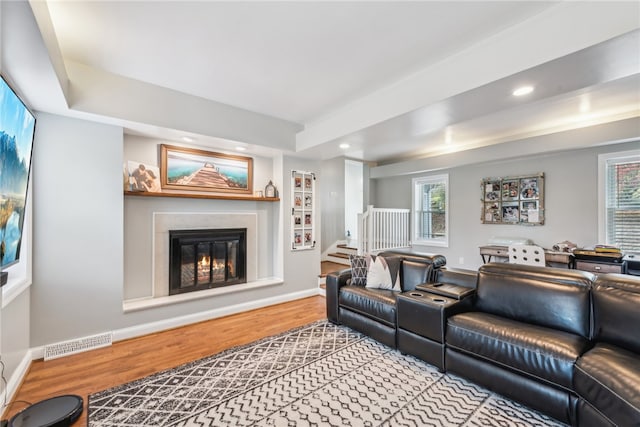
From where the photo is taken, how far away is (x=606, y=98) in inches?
134

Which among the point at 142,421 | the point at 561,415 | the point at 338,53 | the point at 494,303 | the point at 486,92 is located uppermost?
the point at 338,53

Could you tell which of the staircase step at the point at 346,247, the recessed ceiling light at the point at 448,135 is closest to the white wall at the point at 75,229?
the recessed ceiling light at the point at 448,135

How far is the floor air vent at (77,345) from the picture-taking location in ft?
8.78

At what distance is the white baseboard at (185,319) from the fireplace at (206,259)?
388 mm

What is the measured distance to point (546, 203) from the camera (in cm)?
478

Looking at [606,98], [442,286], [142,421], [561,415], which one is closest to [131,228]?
[142,421]

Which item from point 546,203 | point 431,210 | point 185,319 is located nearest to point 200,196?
point 185,319

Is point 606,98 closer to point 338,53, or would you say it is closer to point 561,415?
point 338,53

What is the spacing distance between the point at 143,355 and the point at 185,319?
762 millimetres

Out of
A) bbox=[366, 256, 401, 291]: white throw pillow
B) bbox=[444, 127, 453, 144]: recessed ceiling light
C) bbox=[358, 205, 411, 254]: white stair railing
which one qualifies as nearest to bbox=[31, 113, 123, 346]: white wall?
bbox=[366, 256, 401, 291]: white throw pillow

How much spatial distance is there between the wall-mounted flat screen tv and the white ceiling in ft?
1.55

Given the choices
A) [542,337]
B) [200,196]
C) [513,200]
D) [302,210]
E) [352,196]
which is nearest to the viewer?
[542,337]

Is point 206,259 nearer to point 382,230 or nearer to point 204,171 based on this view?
point 204,171

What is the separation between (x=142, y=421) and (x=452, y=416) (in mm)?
2031
